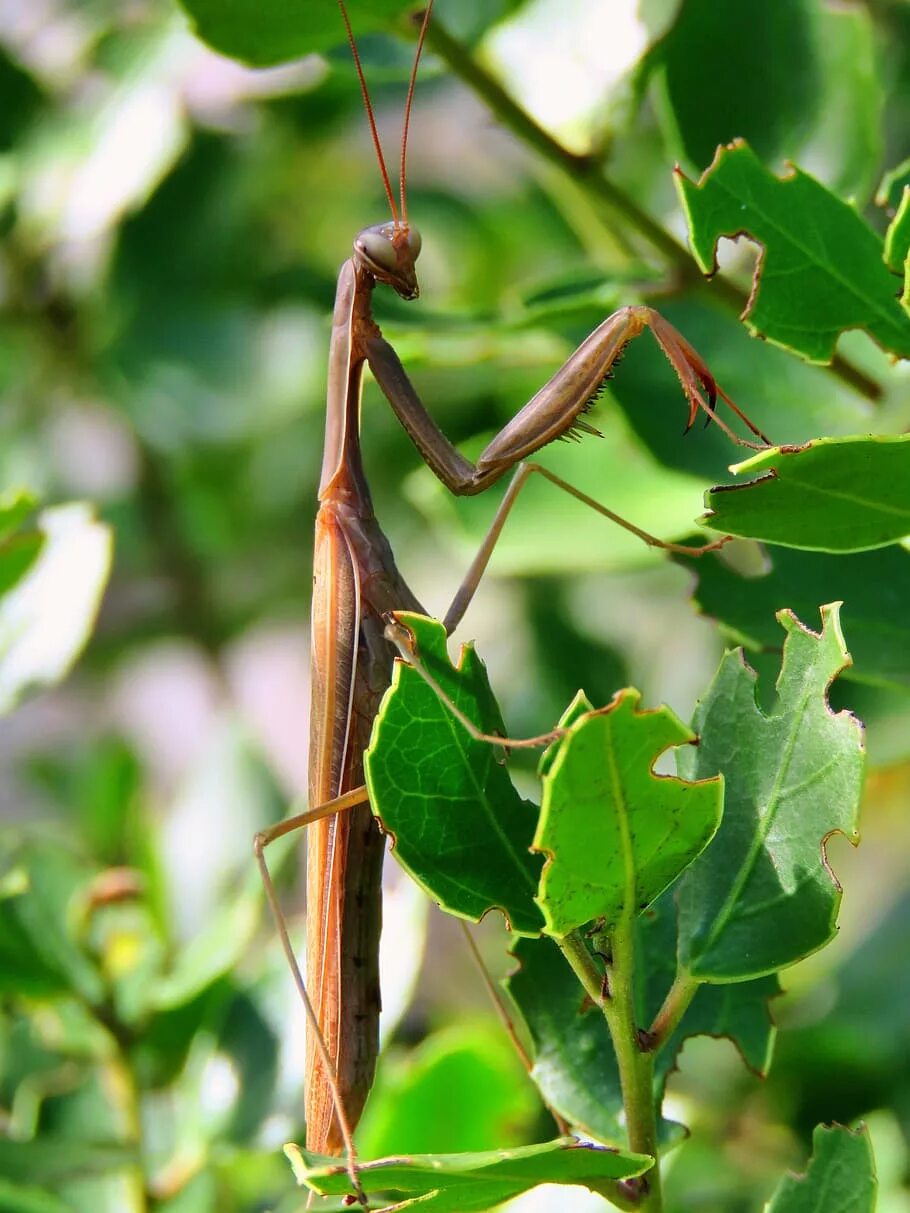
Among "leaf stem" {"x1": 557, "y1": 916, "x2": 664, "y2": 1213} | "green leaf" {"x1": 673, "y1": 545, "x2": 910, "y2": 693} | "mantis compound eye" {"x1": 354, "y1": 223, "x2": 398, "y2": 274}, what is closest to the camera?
"leaf stem" {"x1": 557, "y1": 916, "x2": 664, "y2": 1213}

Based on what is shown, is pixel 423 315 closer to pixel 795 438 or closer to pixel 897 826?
pixel 795 438

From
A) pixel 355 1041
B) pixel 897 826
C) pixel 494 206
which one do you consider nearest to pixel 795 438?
pixel 355 1041

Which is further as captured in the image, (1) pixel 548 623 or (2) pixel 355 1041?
(1) pixel 548 623

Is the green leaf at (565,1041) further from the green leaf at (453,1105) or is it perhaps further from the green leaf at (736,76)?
the green leaf at (736,76)

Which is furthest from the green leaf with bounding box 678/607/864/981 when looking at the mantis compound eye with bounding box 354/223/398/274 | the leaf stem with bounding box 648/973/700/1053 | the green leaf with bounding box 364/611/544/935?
the mantis compound eye with bounding box 354/223/398/274

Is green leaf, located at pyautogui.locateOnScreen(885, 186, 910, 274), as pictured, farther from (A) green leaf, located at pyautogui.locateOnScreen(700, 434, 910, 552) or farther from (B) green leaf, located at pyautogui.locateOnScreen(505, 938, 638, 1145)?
(B) green leaf, located at pyautogui.locateOnScreen(505, 938, 638, 1145)
